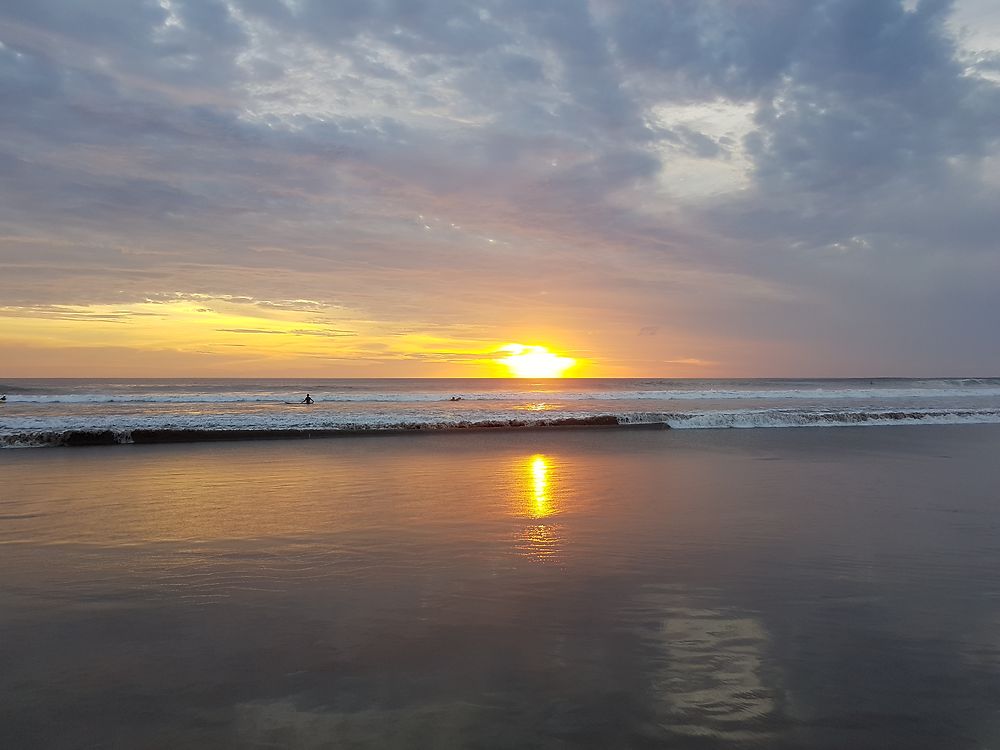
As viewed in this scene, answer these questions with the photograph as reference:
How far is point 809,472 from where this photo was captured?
12.6 m

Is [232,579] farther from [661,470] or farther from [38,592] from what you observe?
[661,470]

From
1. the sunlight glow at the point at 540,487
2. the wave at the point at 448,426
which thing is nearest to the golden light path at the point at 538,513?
the sunlight glow at the point at 540,487

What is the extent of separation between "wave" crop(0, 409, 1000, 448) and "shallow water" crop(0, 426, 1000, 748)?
30.6 ft

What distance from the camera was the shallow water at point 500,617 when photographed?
11.2ft

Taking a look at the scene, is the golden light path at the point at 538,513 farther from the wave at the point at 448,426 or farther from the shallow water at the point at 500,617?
the wave at the point at 448,426

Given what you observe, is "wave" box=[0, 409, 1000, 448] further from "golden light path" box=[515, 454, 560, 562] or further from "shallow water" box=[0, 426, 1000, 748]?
"golden light path" box=[515, 454, 560, 562]

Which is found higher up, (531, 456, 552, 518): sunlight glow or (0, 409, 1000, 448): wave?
(0, 409, 1000, 448): wave

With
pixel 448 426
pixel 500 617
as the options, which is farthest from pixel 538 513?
Result: pixel 448 426

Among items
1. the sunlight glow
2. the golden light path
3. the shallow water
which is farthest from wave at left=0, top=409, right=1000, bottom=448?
the golden light path

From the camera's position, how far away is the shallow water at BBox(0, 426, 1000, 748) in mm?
3414

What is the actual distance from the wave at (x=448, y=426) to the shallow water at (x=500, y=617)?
368 inches

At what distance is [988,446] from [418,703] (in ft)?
63.9

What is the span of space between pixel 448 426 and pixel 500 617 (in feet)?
62.0

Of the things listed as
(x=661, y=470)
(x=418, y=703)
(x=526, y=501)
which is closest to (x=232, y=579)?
(x=418, y=703)
